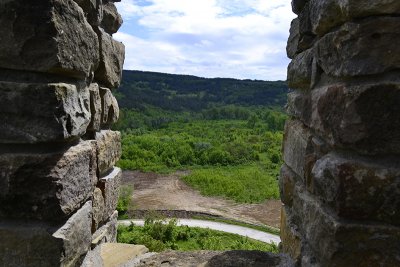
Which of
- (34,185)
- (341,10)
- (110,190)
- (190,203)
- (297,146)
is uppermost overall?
(341,10)

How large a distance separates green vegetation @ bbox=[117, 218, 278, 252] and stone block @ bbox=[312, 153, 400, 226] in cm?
952

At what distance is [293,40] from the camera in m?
2.45

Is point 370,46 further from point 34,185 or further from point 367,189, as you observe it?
point 34,185

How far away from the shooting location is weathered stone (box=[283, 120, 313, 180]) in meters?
1.93

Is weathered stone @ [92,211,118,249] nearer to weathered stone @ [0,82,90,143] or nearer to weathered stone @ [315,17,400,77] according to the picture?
weathered stone @ [0,82,90,143]

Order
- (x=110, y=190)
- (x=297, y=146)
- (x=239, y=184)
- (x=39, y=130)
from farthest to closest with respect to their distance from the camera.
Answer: (x=239, y=184)
(x=110, y=190)
(x=297, y=146)
(x=39, y=130)

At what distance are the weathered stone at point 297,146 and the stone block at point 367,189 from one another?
448mm

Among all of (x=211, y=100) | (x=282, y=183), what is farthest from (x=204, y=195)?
(x=211, y=100)

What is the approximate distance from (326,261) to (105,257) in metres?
1.36

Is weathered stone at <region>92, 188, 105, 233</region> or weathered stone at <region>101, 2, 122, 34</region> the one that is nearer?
weathered stone at <region>92, 188, 105, 233</region>

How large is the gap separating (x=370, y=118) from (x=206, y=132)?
42.3 meters

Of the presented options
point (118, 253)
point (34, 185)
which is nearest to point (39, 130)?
point (34, 185)

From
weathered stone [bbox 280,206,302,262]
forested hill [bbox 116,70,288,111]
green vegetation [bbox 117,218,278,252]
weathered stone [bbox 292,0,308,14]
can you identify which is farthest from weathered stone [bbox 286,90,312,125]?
forested hill [bbox 116,70,288,111]

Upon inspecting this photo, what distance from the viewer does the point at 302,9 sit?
2166 mm
